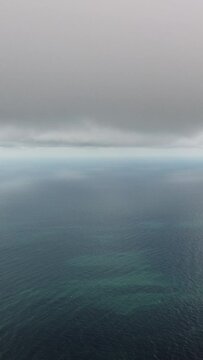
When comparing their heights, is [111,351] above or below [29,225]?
below

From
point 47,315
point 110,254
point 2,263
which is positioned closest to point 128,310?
point 47,315

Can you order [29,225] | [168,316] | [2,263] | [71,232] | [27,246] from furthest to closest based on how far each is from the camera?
1. [29,225]
2. [71,232]
3. [27,246]
4. [2,263]
5. [168,316]

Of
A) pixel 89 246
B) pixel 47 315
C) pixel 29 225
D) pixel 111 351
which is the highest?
pixel 29 225

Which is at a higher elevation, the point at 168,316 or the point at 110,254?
the point at 110,254

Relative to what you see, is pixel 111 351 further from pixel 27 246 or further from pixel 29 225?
pixel 29 225

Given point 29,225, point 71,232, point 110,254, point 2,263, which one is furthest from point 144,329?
point 29,225

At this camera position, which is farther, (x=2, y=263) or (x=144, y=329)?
(x=2, y=263)

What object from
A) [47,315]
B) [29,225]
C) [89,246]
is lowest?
[47,315]

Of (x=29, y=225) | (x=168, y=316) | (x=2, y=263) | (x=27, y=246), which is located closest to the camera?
(x=168, y=316)

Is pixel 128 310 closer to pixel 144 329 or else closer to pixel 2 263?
pixel 144 329
